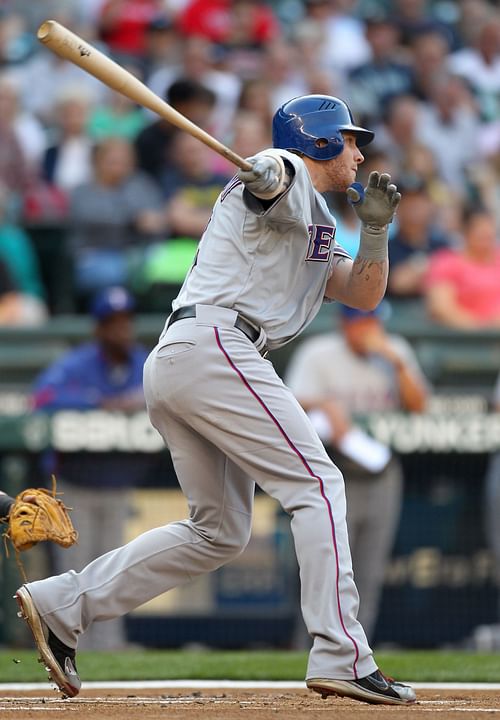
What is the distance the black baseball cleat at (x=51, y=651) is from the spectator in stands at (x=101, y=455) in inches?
130

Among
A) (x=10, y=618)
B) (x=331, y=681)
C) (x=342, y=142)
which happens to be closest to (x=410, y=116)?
(x=10, y=618)

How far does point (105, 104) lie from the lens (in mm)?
11609

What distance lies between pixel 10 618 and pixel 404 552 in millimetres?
2286

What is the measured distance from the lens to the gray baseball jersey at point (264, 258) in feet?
14.6

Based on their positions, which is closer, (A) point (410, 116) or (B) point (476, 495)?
(B) point (476, 495)

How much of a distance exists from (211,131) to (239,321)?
736 cm

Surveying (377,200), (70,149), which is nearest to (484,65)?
(70,149)

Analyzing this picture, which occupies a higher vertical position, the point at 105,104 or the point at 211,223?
the point at 105,104

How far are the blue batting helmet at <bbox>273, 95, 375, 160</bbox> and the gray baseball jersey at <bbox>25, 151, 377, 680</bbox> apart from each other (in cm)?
17

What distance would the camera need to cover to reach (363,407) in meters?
8.60

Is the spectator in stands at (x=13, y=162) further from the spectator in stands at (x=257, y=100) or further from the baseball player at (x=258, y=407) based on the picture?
the baseball player at (x=258, y=407)

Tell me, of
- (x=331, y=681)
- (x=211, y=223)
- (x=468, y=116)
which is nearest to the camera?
(x=331, y=681)

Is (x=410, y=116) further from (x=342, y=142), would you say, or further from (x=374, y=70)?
(x=342, y=142)

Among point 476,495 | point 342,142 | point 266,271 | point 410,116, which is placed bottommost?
point 476,495
